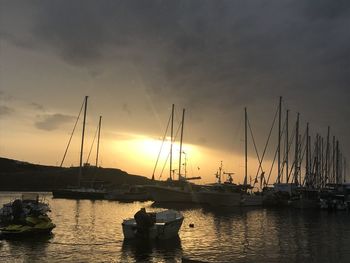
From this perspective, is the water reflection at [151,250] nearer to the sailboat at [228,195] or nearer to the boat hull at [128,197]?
the sailboat at [228,195]

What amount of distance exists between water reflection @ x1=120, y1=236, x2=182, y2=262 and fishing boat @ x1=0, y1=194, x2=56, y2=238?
716 cm

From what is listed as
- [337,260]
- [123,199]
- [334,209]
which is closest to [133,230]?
[337,260]

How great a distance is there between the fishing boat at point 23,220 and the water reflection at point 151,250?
7.16 metres

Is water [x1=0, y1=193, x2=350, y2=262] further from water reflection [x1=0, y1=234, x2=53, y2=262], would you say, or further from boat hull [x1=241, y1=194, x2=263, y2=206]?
boat hull [x1=241, y1=194, x2=263, y2=206]

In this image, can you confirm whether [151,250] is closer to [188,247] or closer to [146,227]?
[146,227]

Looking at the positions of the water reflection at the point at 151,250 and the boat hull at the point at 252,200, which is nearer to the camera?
the water reflection at the point at 151,250

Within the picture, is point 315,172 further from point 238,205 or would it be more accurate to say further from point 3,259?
point 3,259

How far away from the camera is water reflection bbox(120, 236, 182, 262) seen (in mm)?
27364

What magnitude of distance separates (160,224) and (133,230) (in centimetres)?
210

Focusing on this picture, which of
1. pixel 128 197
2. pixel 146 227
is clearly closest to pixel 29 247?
pixel 146 227

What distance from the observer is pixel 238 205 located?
3391 inches

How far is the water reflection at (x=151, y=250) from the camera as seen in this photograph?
89.8 feet

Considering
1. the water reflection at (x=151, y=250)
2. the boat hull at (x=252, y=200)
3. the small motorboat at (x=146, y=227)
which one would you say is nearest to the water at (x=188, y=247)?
the water reflection at (x=151, y=250)

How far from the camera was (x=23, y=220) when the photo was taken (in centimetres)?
3481
